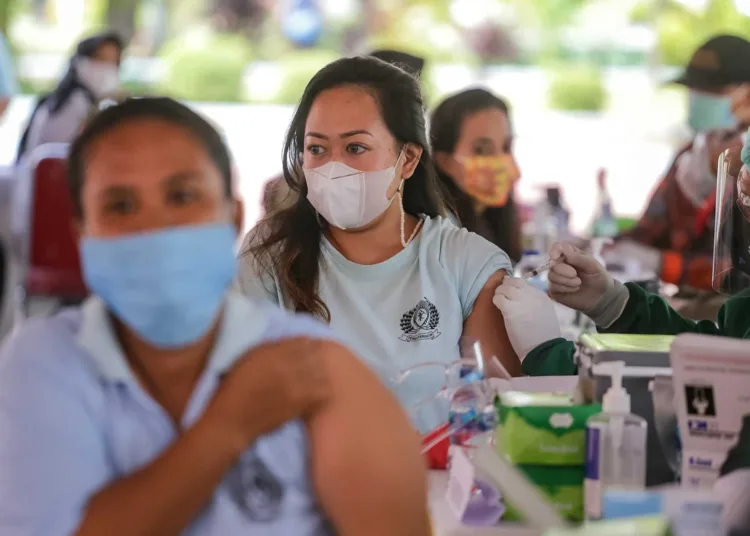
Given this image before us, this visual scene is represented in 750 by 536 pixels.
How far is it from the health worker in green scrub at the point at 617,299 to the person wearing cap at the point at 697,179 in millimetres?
1530

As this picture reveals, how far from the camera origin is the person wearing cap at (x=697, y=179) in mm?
3908

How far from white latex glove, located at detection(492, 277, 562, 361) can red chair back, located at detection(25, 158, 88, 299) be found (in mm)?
2598

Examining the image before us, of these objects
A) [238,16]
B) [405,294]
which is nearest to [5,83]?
[405,294]

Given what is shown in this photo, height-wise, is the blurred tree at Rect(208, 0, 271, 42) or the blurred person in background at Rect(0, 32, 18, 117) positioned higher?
the blurred tree at Rect(208, 0, 271, 42)

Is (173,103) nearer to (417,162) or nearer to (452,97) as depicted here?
(417,162)

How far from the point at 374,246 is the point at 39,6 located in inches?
550

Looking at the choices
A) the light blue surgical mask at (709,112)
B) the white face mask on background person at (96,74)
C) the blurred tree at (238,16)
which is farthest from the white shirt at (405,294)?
the blurred tree at (238,16)

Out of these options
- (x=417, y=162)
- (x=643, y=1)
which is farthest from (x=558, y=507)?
(x=643, y=1)

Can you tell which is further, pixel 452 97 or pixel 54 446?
pixel 452 97

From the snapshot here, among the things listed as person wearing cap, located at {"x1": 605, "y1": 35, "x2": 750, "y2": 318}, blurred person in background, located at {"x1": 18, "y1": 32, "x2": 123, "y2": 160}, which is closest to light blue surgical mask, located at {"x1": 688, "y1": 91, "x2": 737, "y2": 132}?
person wearing cap, located at {"x1": 605, "y1": 35, "x2": 750, "y2": 318}

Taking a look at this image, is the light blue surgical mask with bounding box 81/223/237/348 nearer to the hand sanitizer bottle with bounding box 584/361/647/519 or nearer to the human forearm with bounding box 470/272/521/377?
the hand sanitizer bottle with bounding box 584/361/647/519

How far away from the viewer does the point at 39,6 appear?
14930 millimetres

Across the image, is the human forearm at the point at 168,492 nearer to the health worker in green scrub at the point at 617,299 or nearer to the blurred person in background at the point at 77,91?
the health worker in green scrub at the point at 617,299

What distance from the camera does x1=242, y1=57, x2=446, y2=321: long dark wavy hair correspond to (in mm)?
2365
